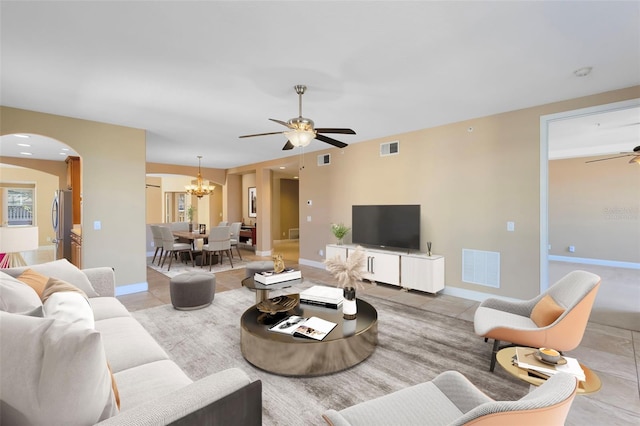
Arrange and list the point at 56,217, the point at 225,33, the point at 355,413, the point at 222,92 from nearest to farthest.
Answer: the point at 355,413 < the point at 225,33 < the point at 222,92 < the point at 56,217

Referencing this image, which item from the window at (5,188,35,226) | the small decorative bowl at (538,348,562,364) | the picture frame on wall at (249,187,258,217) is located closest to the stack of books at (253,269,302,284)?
the small decorative bowl at (538,348,562,364)

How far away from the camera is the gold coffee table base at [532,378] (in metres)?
1.53

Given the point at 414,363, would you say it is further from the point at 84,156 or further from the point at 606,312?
the point at 84,156

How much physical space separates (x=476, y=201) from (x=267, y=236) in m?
5.91

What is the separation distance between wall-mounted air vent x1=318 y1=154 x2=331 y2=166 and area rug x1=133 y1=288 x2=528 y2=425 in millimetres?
3759

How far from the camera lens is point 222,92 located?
3.46 metres

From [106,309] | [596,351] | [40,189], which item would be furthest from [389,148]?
[40,189]

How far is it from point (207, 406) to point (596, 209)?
30.6 feet

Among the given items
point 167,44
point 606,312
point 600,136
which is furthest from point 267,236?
point 600,136

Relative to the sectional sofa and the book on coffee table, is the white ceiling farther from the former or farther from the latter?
the book on coffee table

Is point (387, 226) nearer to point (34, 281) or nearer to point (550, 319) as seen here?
point (550, 319)

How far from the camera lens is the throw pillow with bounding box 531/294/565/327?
7.88 feet

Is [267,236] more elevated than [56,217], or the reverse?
[56,217]

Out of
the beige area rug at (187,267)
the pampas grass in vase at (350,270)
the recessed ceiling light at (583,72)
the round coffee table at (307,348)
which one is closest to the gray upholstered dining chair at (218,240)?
the beige area rug at (187,267)
